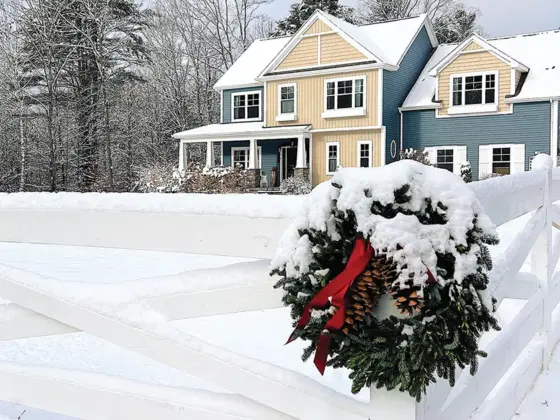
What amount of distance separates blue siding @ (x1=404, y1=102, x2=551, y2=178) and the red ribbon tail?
18.3 meters

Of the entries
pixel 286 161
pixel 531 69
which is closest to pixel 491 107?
pixel 531 69

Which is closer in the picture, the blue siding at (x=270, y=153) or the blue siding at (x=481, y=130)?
the blue siding at (x=481, y=130)

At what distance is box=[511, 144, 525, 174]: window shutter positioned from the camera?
17.7 meters

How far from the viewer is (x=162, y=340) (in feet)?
4.52

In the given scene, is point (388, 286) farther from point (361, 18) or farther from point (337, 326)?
point (361, 18)

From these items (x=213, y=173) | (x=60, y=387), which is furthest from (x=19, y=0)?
(x=60, y=387)

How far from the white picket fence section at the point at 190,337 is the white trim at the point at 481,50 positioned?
17659 mm

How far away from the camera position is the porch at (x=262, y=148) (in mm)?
19828

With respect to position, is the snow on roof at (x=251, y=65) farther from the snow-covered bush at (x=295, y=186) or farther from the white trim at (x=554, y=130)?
the white trim at (x=554, y=130)

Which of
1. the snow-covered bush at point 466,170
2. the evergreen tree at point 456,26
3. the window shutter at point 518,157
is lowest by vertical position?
the snow-covered bush at point 466,170

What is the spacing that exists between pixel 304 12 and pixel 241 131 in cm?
1336

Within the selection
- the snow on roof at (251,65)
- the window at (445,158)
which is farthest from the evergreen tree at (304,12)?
the window at (445,158)

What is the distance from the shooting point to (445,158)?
19.0 m

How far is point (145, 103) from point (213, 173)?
12.7m
